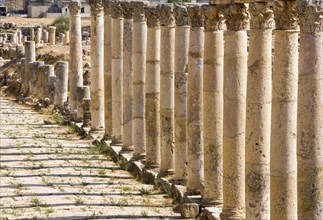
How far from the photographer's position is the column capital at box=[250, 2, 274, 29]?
554 inches

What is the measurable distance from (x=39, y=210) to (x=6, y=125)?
14.4m

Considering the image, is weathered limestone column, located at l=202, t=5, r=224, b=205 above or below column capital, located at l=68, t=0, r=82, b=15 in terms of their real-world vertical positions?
below

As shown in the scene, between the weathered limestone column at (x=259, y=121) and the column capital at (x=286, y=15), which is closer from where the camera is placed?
the column capital at (x=286, y=15)

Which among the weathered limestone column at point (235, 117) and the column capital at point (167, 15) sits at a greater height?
the column capital at point (167, 15)

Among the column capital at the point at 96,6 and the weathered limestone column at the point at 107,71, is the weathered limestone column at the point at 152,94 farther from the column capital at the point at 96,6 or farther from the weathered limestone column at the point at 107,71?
the column capital at the point at 96,6

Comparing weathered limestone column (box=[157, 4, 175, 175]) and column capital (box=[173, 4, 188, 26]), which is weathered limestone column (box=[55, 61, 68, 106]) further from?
column capital (box=[173, 4, 188, 26])

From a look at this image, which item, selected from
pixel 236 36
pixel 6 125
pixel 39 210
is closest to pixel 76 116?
pixel 6 125

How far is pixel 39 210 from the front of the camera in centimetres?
1784

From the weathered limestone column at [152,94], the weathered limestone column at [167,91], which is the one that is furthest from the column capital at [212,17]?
the weathered limestone column at [152,94]

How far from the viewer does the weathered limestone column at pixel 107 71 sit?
26.2m

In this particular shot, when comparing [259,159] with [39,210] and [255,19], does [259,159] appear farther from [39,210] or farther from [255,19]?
[39,210]

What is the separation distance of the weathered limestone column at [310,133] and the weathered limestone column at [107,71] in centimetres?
1406

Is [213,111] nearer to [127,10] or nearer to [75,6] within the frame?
[127,10]

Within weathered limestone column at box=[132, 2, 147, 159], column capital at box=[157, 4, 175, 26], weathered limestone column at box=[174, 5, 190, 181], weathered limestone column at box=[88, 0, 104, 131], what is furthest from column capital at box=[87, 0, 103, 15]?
weathered limestone column at box=[174, 5, 190, 181]
